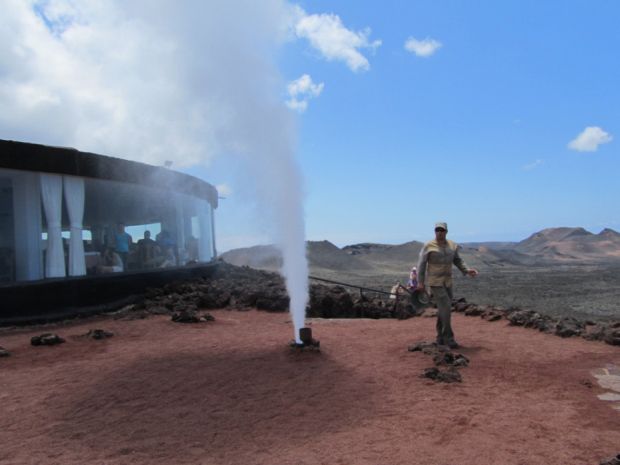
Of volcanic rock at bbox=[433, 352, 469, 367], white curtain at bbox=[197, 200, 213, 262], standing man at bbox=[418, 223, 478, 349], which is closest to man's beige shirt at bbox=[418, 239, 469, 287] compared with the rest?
standing man at bbox=[418, 223, 478, 349]

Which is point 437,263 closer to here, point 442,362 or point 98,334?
point 442,362

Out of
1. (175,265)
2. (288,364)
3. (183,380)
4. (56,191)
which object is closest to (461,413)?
(288,364)

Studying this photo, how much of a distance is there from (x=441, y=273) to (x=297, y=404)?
3.74 meters

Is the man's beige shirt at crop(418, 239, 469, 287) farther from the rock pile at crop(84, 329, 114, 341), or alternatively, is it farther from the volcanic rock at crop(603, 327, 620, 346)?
the rock pile at crop(84, 329, 114, 341)

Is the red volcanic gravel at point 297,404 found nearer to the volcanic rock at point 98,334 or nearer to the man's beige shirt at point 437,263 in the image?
the volcanic rock at point 98,334

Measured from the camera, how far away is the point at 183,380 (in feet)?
20.4

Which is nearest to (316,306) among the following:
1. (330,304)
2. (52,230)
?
(330,304)

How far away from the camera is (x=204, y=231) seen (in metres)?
18.5

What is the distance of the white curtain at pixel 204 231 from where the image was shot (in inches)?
717

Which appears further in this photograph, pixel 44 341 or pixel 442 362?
pixel 44 341

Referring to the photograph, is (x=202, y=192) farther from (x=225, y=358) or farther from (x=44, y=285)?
(x=225, y=358)

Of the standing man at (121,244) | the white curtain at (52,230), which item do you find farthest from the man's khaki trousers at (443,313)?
the standing man at (121,244)

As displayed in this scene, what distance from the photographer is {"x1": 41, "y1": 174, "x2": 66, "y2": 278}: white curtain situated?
1196 cm

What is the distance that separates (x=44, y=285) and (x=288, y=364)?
700 centimetres
